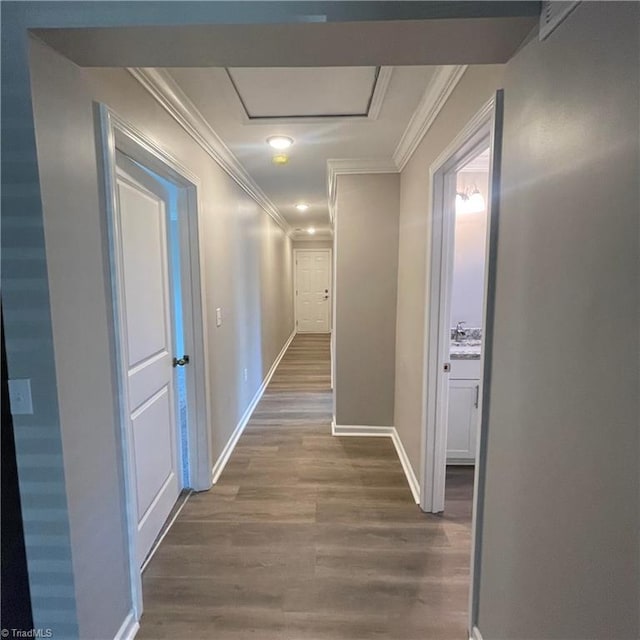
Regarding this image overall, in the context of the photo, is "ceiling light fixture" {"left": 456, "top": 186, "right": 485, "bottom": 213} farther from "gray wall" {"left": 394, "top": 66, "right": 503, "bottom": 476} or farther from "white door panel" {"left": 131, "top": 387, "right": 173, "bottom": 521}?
"white door panel" {"left": 131, "top": 387, "right": 173, "bottom": 521}

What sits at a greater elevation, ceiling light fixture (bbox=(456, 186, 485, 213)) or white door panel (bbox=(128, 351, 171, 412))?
ceiling light fixture (bbox=(456, 186, 485, 213))

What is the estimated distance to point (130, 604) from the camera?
58.0 inches

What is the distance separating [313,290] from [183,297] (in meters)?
6.70

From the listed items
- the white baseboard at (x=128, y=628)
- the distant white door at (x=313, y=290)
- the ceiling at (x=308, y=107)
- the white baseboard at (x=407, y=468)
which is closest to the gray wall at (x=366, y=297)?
the white baseboard at (x=407, y=468)

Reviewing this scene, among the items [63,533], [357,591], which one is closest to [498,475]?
[357,591]

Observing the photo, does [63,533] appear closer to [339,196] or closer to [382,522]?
[382,522]

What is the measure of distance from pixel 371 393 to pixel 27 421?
100 inches

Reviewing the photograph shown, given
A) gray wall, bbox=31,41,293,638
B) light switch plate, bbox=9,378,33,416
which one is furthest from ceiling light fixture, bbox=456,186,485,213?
light switch plate, bbox=9,378,33,416

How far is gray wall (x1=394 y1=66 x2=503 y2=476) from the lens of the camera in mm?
1555

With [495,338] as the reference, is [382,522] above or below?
below

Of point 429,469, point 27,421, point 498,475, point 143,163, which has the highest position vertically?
point 143,163

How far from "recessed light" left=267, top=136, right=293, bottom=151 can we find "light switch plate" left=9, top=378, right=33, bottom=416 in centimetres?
197

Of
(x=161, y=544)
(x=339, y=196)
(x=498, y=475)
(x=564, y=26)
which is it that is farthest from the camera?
(x=339, y=196)

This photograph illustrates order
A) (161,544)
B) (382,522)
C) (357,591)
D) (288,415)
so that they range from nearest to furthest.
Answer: (357,591)
(161,544)
(382,522)
(288,415)
